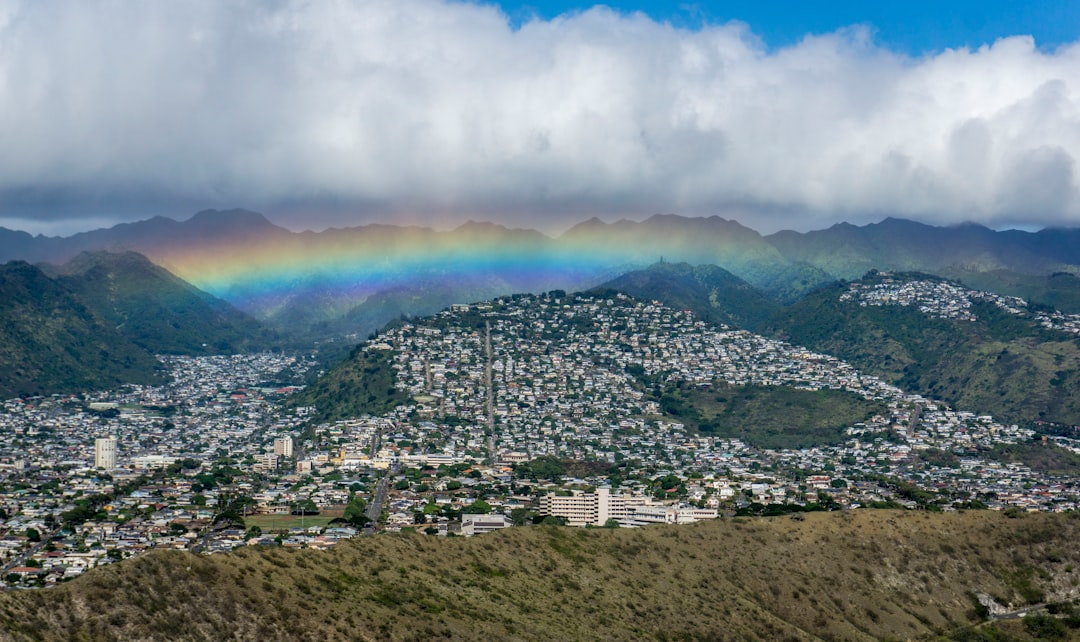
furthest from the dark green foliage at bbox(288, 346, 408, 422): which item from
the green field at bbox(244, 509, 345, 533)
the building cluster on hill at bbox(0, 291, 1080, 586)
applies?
the green field at bbox(244, 509, 345, 533)

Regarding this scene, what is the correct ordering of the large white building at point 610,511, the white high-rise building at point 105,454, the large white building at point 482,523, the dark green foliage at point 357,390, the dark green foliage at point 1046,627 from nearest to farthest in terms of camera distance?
the dark green foliage at point 1046,627
the large white building at point 482,523
the large white building at point 610,511
the white high-rise building at point 105,454
the dark green foliage at point 357,390

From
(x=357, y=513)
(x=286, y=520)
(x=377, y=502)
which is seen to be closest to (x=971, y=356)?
(x=377, y=502)

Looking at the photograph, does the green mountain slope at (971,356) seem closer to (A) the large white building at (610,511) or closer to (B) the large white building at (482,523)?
(A) the large white building at (610,511)

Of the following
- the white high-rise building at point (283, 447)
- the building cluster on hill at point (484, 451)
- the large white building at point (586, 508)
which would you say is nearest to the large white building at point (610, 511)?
the large white building at point (586, 508)

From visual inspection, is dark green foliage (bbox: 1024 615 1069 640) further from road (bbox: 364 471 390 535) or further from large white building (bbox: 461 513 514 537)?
road (bbox: 364 471 390 535)

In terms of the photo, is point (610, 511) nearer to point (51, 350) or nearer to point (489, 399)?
point (489, 399)

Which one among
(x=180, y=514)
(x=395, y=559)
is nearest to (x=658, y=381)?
(x=180, y=514)

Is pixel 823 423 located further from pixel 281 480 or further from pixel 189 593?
pixel 189 593
